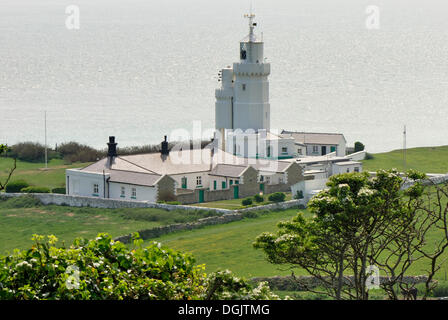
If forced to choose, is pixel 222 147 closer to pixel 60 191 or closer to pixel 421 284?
pixel 60 191

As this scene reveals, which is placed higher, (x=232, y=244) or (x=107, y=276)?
(x=107, y=276)

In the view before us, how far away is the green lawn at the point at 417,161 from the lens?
55.7 metres

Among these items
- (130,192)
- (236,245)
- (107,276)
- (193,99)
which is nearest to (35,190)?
(130,192)

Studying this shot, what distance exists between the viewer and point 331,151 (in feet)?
197

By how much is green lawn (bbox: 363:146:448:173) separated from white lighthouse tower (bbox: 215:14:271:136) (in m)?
7.22

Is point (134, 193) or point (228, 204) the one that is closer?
point (228, 204)

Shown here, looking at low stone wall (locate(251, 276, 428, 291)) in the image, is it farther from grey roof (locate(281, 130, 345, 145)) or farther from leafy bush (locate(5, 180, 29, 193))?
grey roof (locate(281, 130, 345, 145))

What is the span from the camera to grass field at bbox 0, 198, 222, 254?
39281 millimetres

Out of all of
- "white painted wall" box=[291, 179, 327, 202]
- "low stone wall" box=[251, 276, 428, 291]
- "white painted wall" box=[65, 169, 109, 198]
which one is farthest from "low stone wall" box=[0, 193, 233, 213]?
"low stone wall" box=[251, 276, 428, 291]

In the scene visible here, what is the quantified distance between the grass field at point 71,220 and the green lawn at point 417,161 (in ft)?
54.0

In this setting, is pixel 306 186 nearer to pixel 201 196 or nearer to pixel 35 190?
pixel 201 196

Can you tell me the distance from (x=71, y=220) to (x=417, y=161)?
24.9 meters

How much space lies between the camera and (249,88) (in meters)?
57.8

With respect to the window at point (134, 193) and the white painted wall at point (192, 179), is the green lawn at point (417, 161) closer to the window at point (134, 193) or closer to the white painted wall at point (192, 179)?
the white painted wall at point (192, 179)
